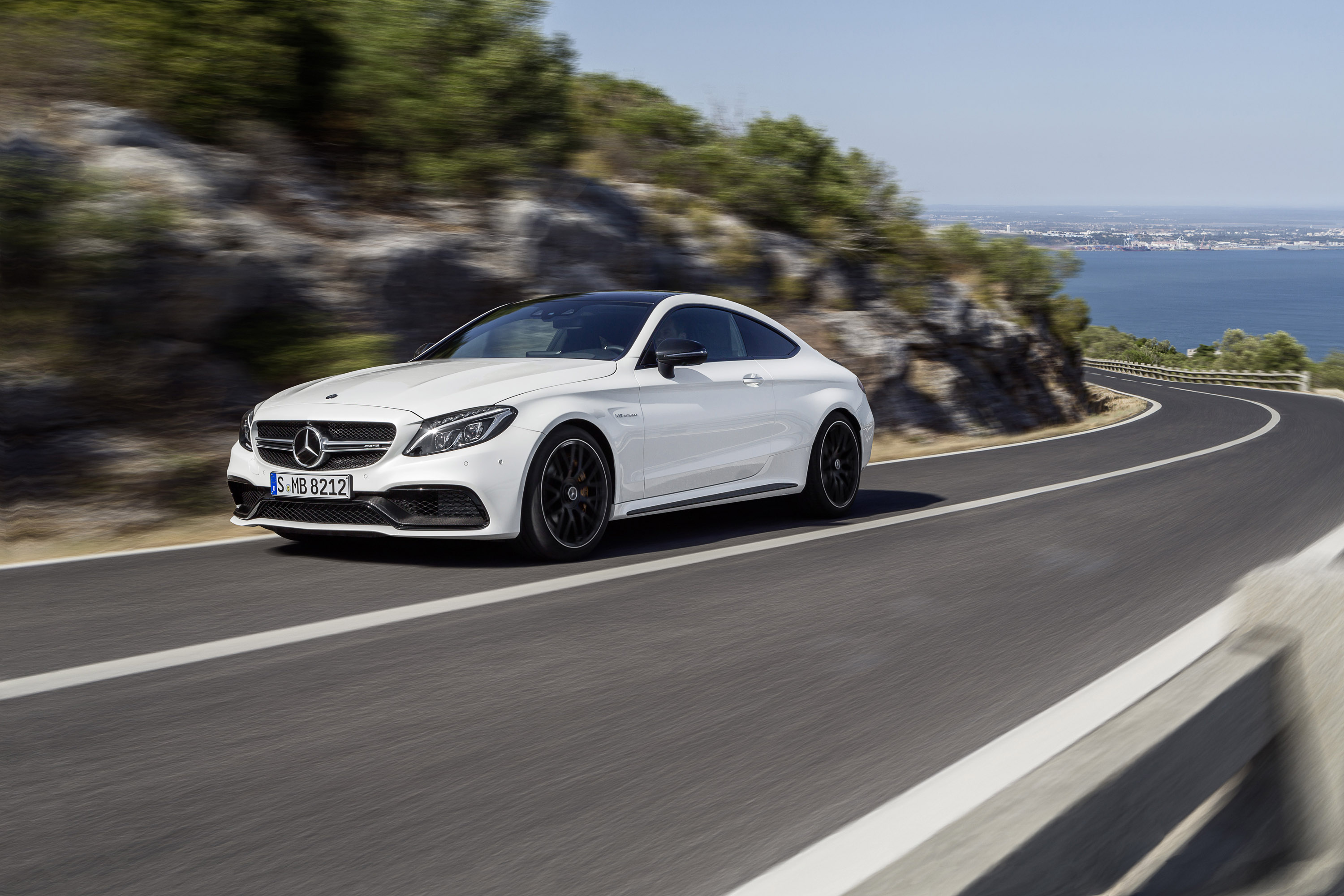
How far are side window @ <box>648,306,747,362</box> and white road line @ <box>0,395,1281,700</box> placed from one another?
4.27 feet

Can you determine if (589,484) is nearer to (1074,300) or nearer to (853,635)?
(853,635)

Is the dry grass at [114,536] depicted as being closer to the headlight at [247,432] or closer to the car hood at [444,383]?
the headlight at [247,432]

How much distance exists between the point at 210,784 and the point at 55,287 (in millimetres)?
7450

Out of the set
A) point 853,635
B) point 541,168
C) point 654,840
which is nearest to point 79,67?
point 541,168

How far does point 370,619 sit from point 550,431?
1733 millimetres

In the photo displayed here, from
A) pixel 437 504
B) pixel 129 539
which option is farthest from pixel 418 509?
pixel 129 539

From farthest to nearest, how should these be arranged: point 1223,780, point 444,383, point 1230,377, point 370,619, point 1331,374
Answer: point 1331,374 → point 1230,377 → point 444,383 → point 370,619 → point 1223,780

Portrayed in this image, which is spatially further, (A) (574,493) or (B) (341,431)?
(A) (574,493)

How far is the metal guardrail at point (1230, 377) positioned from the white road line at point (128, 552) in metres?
54.9

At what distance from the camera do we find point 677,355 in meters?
7.82

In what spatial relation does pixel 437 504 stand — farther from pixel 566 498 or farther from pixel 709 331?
pixel 709 331

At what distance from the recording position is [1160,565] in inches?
312

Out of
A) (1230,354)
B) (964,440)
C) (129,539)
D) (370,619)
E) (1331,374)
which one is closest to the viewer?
(370,619)

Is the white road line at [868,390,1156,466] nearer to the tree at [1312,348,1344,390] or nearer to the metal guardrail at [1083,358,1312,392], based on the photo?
the metal guardrail at [1083,358,1312,392]
